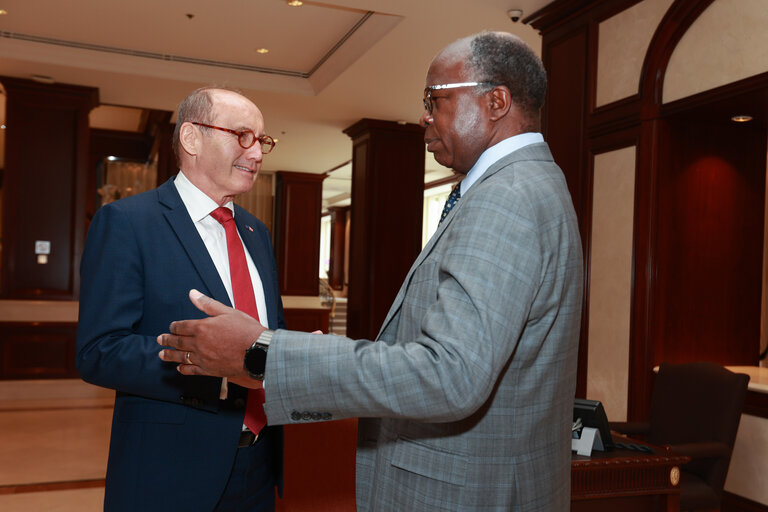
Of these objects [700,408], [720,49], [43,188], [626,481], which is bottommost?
[626,481]

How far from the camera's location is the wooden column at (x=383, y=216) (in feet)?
30.2

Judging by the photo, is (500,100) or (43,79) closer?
(500,100)

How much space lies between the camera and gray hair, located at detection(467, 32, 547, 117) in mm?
1232

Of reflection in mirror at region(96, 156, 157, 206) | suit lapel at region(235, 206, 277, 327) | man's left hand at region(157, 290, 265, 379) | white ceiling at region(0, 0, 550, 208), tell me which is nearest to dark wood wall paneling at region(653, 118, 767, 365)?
white ceiling at region(0, 0, 550, 208)

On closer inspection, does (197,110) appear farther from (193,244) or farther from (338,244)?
(338,244)

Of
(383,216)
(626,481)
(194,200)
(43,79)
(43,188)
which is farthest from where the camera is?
(383,216)

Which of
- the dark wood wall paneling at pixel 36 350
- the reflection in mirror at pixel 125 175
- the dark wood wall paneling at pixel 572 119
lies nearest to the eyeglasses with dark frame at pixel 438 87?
the dark wood wall paneling at pixel 572 119

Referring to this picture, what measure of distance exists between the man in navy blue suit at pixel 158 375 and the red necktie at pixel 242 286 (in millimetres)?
22

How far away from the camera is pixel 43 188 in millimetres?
7789

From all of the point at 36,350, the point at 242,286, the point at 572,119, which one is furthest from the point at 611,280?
the point at 36,350

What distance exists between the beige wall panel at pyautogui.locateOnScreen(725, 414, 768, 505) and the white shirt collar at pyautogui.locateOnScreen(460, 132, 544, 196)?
3094 mm

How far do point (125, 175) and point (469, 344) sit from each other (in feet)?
42.2

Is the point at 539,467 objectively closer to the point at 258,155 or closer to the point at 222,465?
the point at 222,465

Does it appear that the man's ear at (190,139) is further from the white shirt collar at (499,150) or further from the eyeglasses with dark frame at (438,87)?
the white shirt collar at (499,150)
